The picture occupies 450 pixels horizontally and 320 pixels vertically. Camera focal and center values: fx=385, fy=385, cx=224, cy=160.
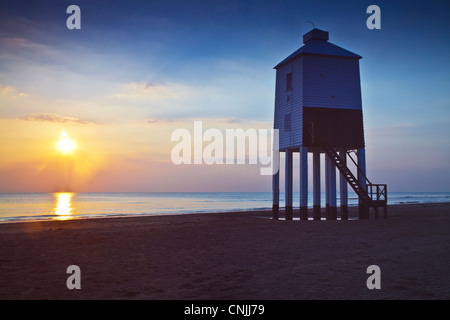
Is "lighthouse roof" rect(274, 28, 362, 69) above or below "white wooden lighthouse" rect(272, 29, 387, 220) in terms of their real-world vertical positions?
above

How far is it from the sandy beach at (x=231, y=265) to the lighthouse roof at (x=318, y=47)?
12410 mm

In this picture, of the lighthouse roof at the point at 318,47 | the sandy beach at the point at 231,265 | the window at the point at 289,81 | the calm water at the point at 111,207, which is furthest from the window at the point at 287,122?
the calm water at the point at 111,207

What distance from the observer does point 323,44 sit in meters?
25.3

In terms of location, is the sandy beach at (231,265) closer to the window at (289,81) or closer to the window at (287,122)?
the window at (287,122)

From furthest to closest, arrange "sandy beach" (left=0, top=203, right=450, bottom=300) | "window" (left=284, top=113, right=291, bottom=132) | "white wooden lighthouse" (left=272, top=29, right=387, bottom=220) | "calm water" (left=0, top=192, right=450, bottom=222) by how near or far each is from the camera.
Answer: "calm water" (left=0, top=192, right=450, bottom=222), "window" (left=284, top=113, right=291, bottom=132), "white wooden lighthouse" (left=272, top=29, right=387, bottom=220), "sandy beach" (left=0, top=203, right=450, bottom=300)

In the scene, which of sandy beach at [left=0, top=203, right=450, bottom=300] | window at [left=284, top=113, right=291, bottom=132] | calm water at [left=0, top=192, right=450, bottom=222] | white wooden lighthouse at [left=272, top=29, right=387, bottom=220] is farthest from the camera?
calm water at [left=0, top=192, right=450, bottom=222]

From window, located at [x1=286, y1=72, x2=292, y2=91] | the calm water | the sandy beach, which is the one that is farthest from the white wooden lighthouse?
the calm water

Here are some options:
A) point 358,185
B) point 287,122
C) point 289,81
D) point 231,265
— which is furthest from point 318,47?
point 231,265

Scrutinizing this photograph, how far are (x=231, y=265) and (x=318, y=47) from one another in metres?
18.5

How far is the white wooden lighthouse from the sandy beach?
8245 millimetres

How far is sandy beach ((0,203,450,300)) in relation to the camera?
776 centimetres

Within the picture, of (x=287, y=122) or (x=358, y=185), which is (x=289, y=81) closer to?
(x=287, y=122)

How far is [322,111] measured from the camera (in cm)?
2405

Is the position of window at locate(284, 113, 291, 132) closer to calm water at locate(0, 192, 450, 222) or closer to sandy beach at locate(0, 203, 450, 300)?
sandy beach at locate(0, 203, 450, 300)
